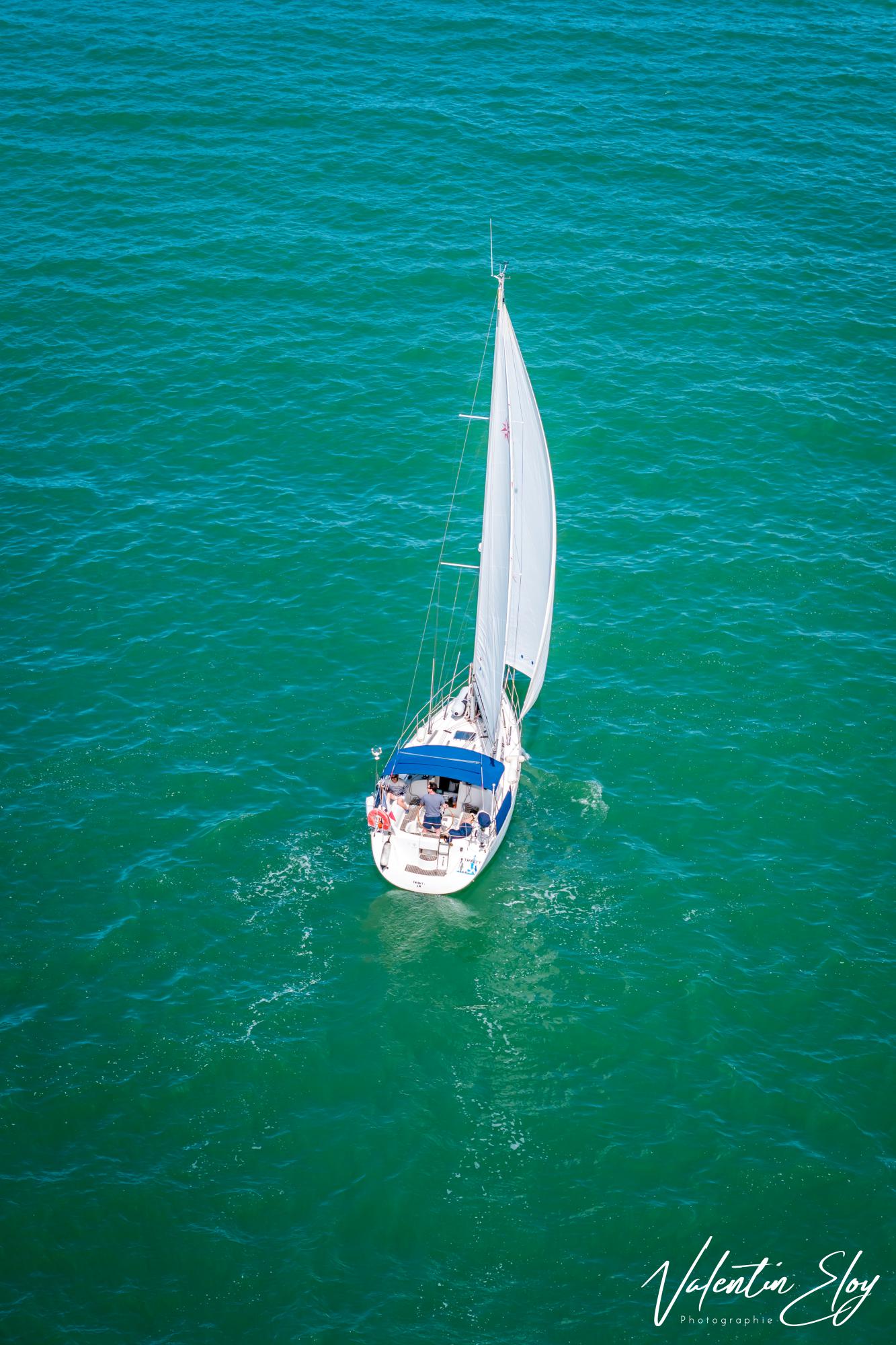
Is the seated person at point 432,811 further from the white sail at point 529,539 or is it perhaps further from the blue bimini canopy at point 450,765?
the white sail at point 529,539

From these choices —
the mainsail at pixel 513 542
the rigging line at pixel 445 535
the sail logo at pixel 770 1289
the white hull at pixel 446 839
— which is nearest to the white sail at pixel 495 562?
the mainsail at pixel 513 542

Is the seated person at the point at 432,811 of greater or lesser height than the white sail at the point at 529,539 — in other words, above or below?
below

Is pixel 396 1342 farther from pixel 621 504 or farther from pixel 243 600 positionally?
pixel 621 504

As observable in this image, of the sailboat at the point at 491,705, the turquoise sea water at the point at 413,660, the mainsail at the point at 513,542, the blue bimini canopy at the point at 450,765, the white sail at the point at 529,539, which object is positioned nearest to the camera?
the turquoise sea water at the point at 413,660

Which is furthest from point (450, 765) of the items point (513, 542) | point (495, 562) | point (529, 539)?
point (529, 539)

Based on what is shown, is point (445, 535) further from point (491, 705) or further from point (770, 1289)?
point (770, 1289)

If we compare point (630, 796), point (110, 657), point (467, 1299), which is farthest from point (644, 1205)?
point (110, 657)
